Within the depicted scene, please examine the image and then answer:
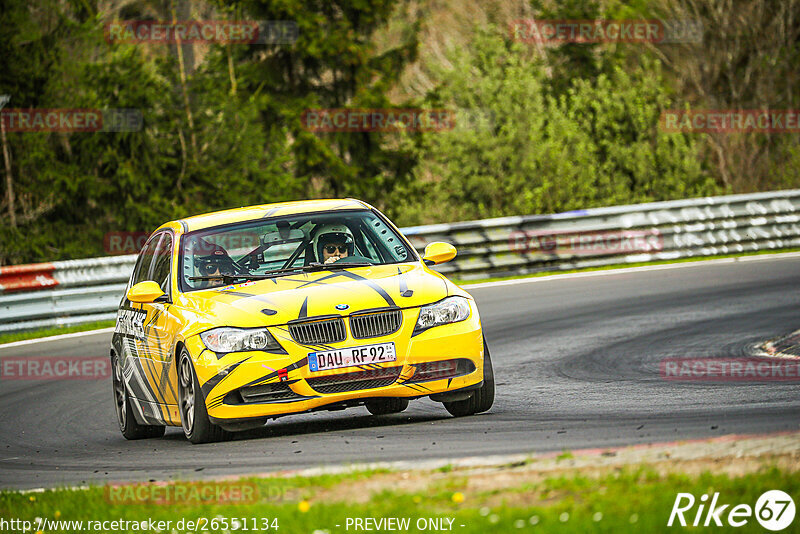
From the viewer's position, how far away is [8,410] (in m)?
11.9

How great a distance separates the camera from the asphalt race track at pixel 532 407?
742cm

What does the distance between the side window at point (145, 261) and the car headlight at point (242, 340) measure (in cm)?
220

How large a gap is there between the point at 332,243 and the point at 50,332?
29.1ft

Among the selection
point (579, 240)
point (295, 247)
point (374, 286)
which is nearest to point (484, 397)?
point (374, 286)

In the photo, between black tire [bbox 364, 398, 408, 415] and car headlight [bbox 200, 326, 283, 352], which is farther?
black tire [bbox 364, 398, 408, 415]

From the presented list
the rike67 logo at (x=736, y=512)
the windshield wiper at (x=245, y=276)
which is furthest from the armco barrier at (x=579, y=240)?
the rike67 logo at (x=736, y=512)

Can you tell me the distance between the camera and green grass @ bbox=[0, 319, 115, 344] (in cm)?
1708

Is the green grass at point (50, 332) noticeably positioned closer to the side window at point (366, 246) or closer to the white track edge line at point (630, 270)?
the white track edge line at point (630, 270)

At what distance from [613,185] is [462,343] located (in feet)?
75.2

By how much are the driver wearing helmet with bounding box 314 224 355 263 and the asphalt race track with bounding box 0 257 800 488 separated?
4.00 ft

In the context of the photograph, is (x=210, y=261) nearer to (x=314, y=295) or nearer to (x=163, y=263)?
(x=163, y=263)

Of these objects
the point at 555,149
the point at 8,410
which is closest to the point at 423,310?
the point at 8,410

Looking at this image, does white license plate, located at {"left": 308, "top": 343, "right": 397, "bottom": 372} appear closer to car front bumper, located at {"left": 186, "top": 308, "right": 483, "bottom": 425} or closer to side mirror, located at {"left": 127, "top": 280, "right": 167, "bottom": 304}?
car front bumper, located at {"left": 186, "top": 308, "right": 483, "bottom": 425}

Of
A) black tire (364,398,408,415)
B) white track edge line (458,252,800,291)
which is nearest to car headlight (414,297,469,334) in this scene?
black tire (364,398,408,415)
